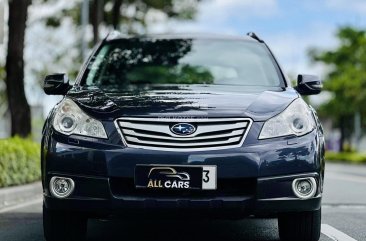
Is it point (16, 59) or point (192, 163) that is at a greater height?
point (192, 163)

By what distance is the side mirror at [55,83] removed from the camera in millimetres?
5413

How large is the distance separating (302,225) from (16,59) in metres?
9.24

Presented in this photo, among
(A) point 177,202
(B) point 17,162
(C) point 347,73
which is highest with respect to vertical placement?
(A) point 177,202

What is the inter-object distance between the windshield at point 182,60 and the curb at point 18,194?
→ 8.64 ft

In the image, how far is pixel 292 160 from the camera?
4.39 meters

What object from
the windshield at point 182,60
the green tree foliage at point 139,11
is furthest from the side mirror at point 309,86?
the green tree foliage at point 139,11

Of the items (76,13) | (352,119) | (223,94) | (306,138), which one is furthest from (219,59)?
(352,119)

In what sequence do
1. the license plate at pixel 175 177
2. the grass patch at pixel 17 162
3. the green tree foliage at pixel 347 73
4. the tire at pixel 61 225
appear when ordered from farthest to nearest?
the green tree foliage at pixel 347 73 < the grass patch at pixel 17 162 < the tire at pixel 61 225 < the license plate at pixel 175 177

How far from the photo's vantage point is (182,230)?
5.71m

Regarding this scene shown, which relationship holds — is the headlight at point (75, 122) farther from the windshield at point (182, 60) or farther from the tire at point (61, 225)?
the windshield at point (182, 60)

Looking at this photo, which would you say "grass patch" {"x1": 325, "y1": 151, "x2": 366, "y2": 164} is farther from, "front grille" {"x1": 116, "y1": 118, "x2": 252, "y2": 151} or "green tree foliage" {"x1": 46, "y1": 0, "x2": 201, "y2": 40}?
"front grille" {"x1": 116, "y1": 118, "x2": 252, "y2": 151}

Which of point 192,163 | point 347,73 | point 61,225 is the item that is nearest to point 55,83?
point 61,225

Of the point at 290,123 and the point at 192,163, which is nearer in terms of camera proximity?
the point at 192,163

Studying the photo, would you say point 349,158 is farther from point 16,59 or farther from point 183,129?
point 183,129
